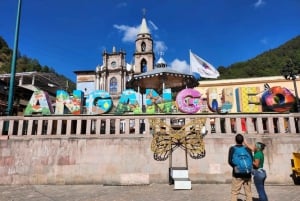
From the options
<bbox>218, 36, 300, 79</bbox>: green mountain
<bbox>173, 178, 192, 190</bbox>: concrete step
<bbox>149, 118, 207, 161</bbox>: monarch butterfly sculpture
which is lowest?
<bbox>173, 178, 192, 190</bbox>: concrete step

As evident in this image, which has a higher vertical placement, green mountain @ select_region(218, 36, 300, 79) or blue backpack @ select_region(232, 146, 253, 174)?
green mountain @ select_region(218, 36, 300, 79)

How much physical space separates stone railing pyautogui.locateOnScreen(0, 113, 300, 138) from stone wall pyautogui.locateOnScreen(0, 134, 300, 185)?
343mm

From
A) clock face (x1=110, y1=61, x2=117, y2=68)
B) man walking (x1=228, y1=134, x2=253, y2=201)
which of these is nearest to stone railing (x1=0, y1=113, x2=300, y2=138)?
man walking (x1=228, y1=134, x2=253, y2=201)

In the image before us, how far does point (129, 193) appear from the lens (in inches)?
384

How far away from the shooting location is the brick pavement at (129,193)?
882 cm

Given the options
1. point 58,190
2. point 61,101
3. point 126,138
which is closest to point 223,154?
point 126,138

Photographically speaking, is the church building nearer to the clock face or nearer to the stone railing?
the clock face

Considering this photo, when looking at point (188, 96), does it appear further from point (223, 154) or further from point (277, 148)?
point (277, 148)

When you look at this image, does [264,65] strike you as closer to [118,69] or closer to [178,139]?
[118,69]

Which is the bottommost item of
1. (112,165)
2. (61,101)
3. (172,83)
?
(112,165)

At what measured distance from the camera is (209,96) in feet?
44.8

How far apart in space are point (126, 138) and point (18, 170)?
5.22 meters

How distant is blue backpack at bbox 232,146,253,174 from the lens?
6.45 metres

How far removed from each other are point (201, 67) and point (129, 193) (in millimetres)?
12033
